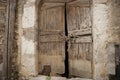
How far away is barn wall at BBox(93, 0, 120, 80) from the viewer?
336 cm

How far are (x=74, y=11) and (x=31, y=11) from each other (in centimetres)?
104

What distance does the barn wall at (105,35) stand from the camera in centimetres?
336

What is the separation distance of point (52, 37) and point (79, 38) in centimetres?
71

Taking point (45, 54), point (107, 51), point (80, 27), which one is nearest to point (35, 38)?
point (45, 54)

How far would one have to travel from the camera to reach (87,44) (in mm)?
3912

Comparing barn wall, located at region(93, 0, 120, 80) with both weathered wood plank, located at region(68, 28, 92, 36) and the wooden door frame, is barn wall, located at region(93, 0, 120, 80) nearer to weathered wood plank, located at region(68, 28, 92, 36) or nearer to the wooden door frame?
weathered wood plank, located at region(68, 28, 92, 36)

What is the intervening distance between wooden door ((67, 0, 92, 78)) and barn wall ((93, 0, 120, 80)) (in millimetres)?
292

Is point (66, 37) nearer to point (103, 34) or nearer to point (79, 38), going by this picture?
point (79, 38)

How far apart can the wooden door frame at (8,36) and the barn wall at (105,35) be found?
2021 mm

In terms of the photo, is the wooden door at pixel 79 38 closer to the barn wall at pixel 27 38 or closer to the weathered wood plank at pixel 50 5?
the weathered wood plank at pixel 50 5

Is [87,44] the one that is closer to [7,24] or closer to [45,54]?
[45,54]

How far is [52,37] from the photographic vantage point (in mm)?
4395

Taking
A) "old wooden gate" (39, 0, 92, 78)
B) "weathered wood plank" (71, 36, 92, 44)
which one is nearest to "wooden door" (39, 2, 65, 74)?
"old wooden gate" (39, 0, 92, 78)

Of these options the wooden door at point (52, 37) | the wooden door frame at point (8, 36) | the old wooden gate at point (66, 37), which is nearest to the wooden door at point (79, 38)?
the old wooden gate at point (66, 37)
